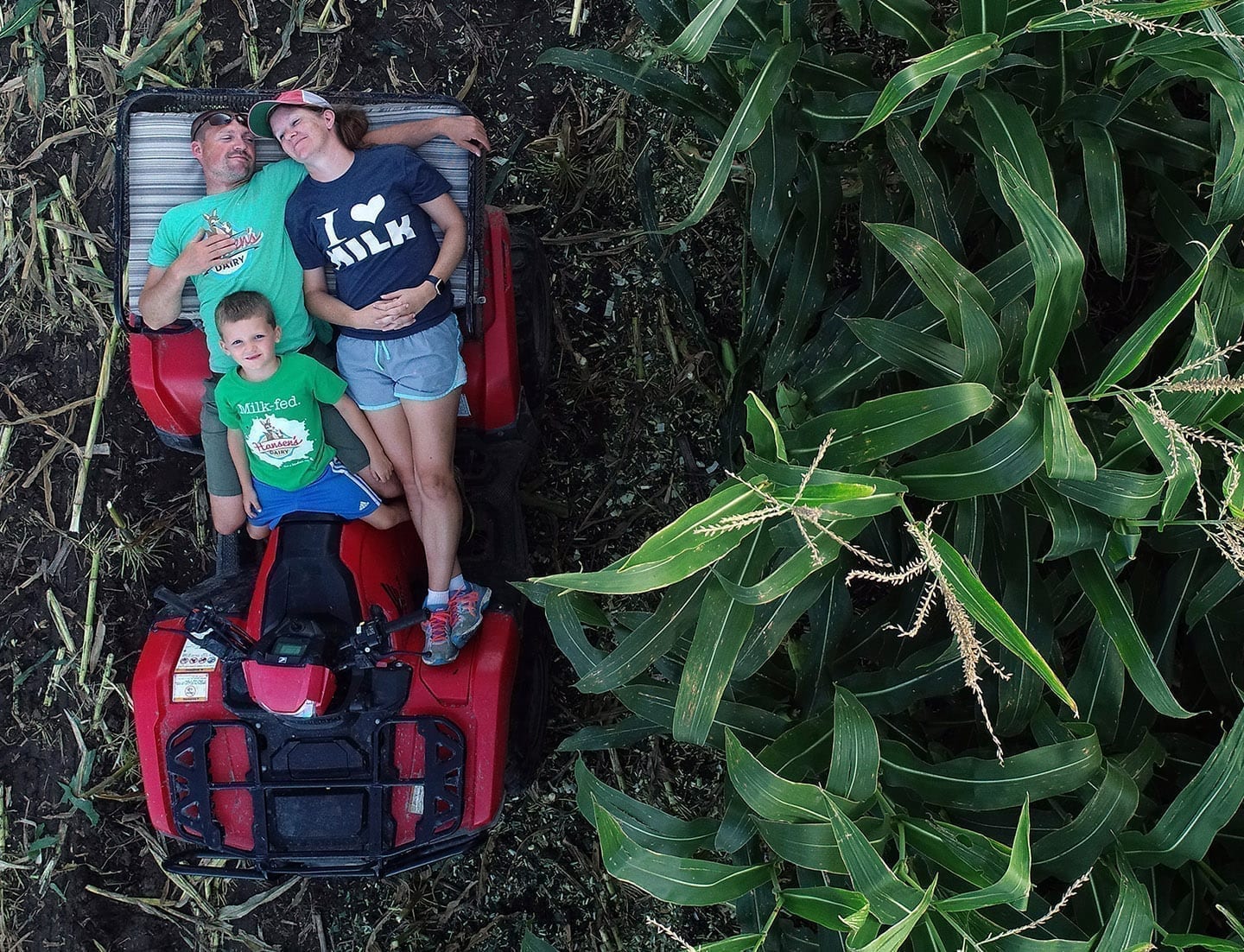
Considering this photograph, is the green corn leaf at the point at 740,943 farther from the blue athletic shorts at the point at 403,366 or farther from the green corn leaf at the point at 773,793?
the blue athletic shorts at the point at 403,366

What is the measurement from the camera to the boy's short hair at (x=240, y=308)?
82.8 inches

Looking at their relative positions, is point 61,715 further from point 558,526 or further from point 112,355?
point 558,526

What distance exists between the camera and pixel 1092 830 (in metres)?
1.63

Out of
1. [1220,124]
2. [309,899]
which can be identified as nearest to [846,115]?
[1220,124]

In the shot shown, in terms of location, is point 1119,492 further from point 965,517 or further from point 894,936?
point 894,936

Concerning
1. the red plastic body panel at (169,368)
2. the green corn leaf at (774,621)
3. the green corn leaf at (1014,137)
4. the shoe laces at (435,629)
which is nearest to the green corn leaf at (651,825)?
the green corn leaf at (774,621)

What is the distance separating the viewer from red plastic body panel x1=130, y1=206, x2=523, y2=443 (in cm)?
237

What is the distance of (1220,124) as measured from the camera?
1.63 meters

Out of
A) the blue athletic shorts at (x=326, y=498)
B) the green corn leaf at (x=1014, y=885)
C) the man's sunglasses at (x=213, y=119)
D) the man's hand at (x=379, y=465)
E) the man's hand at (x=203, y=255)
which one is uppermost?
the man's sunglasses at (x=213, y=119)

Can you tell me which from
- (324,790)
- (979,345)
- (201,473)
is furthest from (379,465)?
(979,345)

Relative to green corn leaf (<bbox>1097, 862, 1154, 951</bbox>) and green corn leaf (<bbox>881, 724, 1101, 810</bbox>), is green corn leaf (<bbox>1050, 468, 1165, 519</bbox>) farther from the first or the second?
green corn leaf (<bbox>1097, 862, 1154, 951</bbox>)

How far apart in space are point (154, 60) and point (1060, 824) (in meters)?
3.12

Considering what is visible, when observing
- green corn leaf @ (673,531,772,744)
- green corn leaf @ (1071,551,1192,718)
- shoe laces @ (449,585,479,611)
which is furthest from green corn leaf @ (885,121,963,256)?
shoe laces @ (449,585,479,611)

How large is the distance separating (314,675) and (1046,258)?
5.20ft
